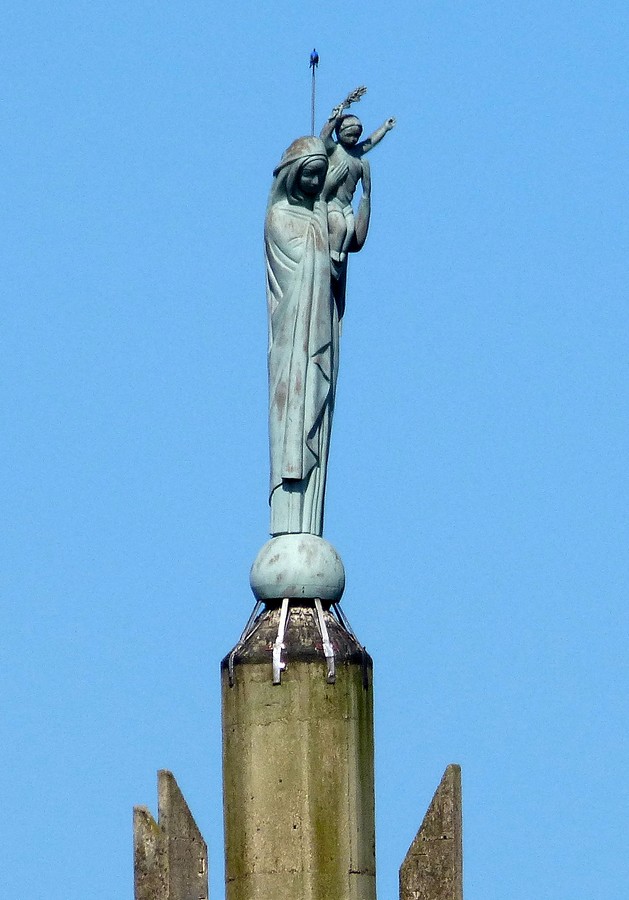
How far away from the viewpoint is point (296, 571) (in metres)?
43.1

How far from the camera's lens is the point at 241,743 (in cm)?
4275

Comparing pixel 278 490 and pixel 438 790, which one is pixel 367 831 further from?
pixel 278 490

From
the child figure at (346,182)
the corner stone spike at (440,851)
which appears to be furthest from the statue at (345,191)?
the corner stone spike at (440,851)

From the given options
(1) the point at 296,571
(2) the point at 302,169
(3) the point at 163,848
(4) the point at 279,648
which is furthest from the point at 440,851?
(2) the point at 302,169

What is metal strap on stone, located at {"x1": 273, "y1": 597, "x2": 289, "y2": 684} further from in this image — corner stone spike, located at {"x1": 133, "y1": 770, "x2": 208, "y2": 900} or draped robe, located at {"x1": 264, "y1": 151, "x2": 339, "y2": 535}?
corner stone spike, located at {"x1": 133, "y1": 770, "x2": 208, "y2": 900}

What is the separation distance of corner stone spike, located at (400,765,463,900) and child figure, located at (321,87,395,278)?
247 inches

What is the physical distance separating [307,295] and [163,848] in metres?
6.63

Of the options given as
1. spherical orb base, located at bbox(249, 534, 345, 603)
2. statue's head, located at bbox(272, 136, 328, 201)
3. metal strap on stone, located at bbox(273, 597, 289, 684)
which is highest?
statue's head, located at bbox(272, 136, 328, 201)

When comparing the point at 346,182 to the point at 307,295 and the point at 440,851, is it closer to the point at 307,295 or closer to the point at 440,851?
the point at 307,295

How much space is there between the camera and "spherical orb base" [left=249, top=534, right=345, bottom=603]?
4306 cm

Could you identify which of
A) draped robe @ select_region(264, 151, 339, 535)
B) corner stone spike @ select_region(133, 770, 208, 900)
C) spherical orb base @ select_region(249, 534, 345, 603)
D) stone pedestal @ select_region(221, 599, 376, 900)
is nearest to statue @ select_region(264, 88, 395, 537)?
draped robe @ select_region(264, 151, 339, 535)

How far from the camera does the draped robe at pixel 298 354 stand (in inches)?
1716

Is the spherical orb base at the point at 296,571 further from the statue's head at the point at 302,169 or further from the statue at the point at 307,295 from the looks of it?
the statue's head at the point at 302,169

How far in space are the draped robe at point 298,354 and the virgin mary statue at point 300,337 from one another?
11mm
